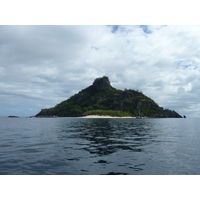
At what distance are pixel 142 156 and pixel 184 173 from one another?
5267mm

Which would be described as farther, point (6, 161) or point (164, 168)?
point (6, 161)

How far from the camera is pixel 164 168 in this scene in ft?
44.1

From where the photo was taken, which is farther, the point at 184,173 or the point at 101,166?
the point at 101,166

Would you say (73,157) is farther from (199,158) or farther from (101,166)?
(199,158)

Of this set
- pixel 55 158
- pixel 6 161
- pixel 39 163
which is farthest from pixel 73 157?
pixel 6 161

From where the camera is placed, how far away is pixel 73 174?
12.1m

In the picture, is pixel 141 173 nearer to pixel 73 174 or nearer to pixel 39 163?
pixel 73 174
